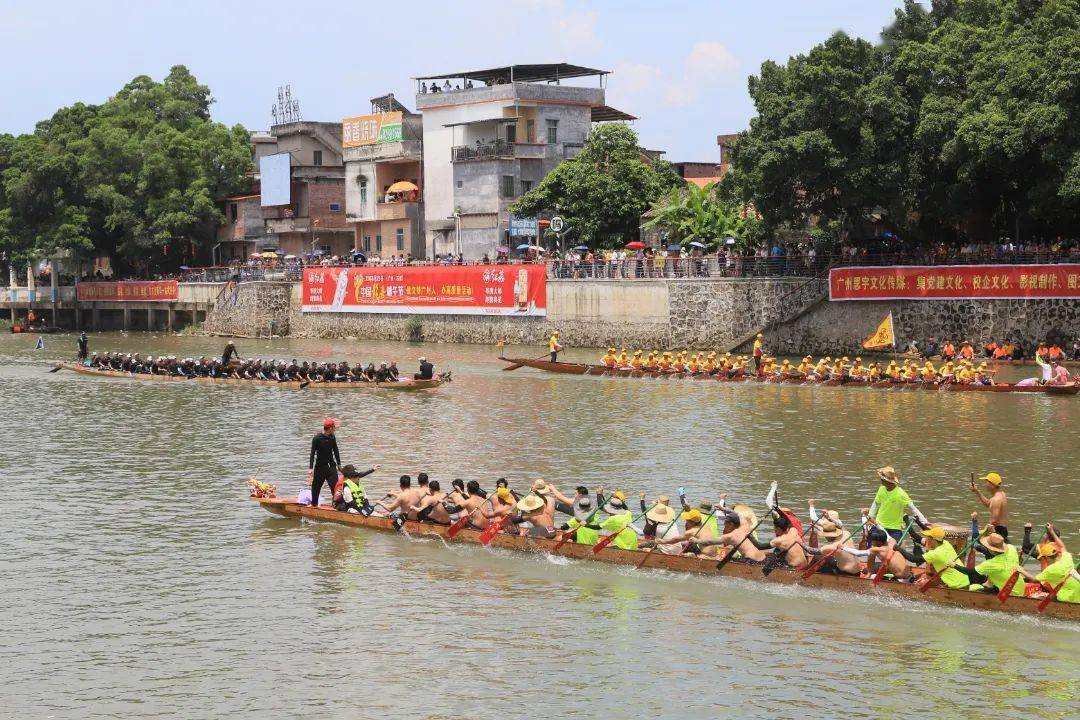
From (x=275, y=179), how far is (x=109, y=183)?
383 inches

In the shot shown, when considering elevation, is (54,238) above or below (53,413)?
above

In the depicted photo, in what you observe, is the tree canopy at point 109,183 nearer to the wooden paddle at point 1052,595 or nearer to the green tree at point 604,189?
the green tree at point 604,189

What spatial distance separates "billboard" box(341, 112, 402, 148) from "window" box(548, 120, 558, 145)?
30.4 feet

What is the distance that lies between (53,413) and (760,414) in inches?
835

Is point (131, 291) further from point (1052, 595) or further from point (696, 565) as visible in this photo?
point (1052, 595)

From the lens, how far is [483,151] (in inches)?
2736

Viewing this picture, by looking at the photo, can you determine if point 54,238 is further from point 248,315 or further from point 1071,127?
point 1071,127

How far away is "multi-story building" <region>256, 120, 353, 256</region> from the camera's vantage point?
8119 centimetres

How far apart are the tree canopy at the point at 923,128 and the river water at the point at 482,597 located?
37.7ft

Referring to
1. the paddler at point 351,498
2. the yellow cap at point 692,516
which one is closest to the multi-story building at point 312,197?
the paddler at point 351,498

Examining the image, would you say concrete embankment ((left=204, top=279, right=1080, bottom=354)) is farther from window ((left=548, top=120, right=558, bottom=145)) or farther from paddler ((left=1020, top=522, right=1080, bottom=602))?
paddler ((left=1020, top=522, right=1080, bottom=602))

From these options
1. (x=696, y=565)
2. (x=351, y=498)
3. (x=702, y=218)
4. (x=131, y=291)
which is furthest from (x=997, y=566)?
(x=131, y=291)

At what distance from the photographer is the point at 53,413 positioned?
40.5 m

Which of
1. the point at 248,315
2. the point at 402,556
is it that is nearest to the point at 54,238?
the point at 248,315
